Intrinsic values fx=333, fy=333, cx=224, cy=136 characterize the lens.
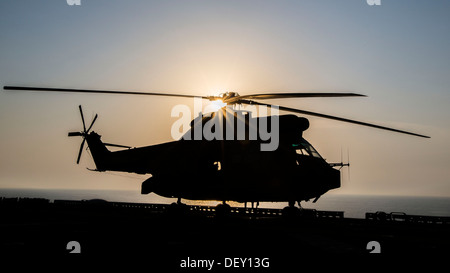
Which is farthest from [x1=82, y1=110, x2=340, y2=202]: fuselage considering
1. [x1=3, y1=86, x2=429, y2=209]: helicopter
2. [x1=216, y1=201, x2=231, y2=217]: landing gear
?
[x1=216, y1=201, x2=231, y2=217]: landing gear

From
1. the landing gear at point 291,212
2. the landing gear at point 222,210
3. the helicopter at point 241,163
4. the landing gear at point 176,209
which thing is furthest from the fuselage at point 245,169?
the landing gear at point 291,212

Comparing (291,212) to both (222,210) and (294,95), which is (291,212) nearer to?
(222,210)

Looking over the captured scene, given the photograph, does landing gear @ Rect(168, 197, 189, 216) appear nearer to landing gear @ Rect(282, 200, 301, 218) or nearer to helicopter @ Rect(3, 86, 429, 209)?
helicopter @ Rect(3, 86, 429, 209)

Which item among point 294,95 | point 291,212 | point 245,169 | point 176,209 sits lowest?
point 291,212

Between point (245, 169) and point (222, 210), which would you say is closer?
point (245, 169)

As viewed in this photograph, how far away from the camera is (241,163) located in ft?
56.5

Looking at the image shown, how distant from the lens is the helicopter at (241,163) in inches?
639

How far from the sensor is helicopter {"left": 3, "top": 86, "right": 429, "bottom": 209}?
16.2 m

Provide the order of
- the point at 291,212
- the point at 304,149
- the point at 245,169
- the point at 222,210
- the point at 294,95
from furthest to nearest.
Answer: the point at 222,210
the point at 291,212
the point at 245,169
the point at 304,149
the point at 294,95

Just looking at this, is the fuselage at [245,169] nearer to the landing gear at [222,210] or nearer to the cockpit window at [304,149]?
the cockpit window at [304,149]

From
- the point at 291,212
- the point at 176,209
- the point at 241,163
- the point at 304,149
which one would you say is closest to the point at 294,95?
the point at 304,149

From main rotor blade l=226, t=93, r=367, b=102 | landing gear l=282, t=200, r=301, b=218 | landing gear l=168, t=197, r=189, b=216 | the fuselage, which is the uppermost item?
main rotor blade l=226, t=93, r=367, b=102
